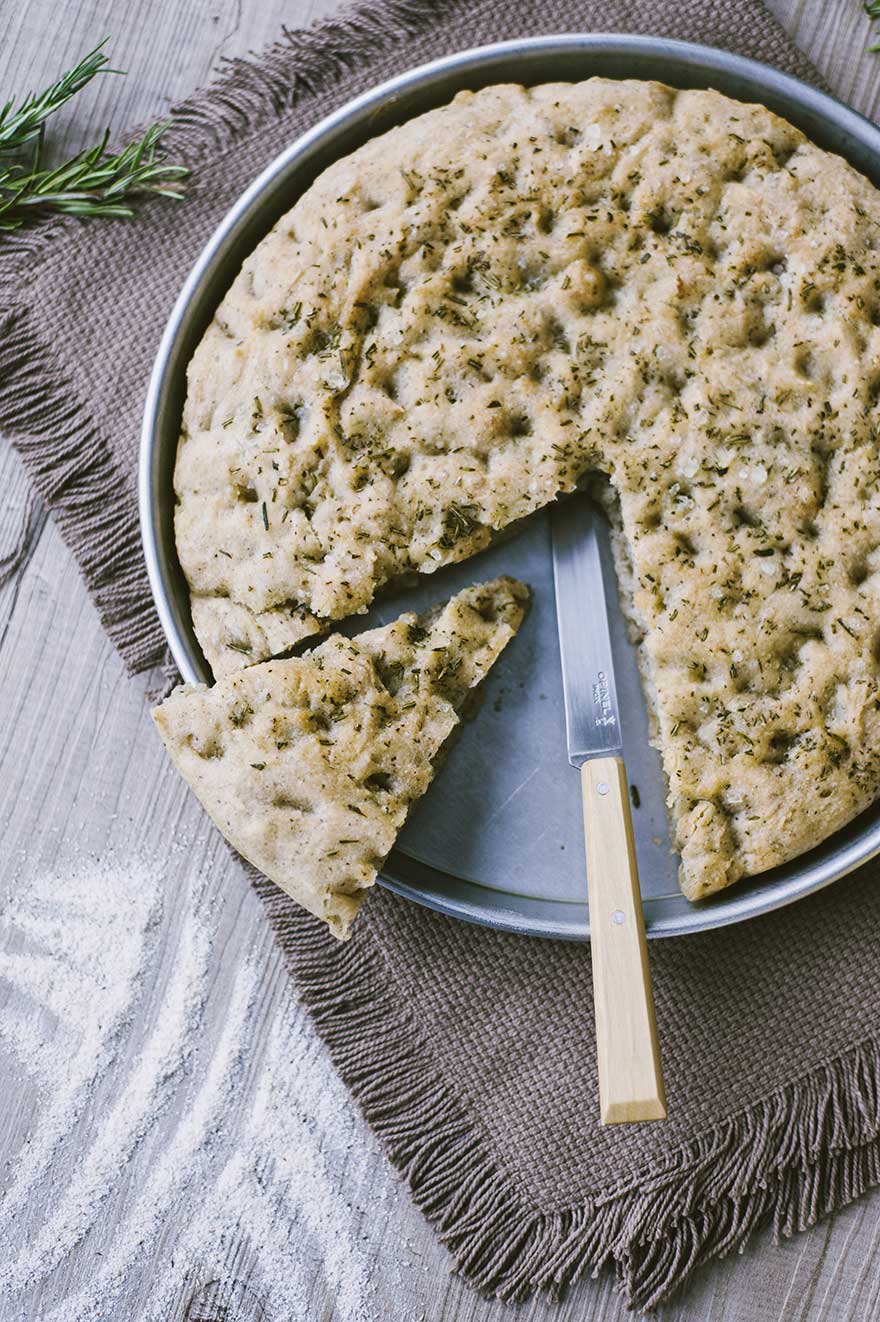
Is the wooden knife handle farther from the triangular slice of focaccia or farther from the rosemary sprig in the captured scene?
the rosemary sprig

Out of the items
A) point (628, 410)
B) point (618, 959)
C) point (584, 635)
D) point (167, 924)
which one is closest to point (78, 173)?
point (628, 410)

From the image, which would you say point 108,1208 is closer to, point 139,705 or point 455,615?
point 139,705

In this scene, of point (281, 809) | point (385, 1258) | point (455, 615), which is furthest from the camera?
point (385, 1258)

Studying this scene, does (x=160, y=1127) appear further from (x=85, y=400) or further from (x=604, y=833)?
(x=85, y=400)

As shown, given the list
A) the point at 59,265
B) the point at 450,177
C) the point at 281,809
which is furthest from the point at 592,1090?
the point at 59,265

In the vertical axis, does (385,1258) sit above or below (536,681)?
below

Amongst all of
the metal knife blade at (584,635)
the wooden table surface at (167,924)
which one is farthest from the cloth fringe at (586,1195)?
the metal knife blade at (584,635)

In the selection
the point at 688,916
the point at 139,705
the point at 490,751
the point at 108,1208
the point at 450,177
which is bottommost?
the point at 108,1208
